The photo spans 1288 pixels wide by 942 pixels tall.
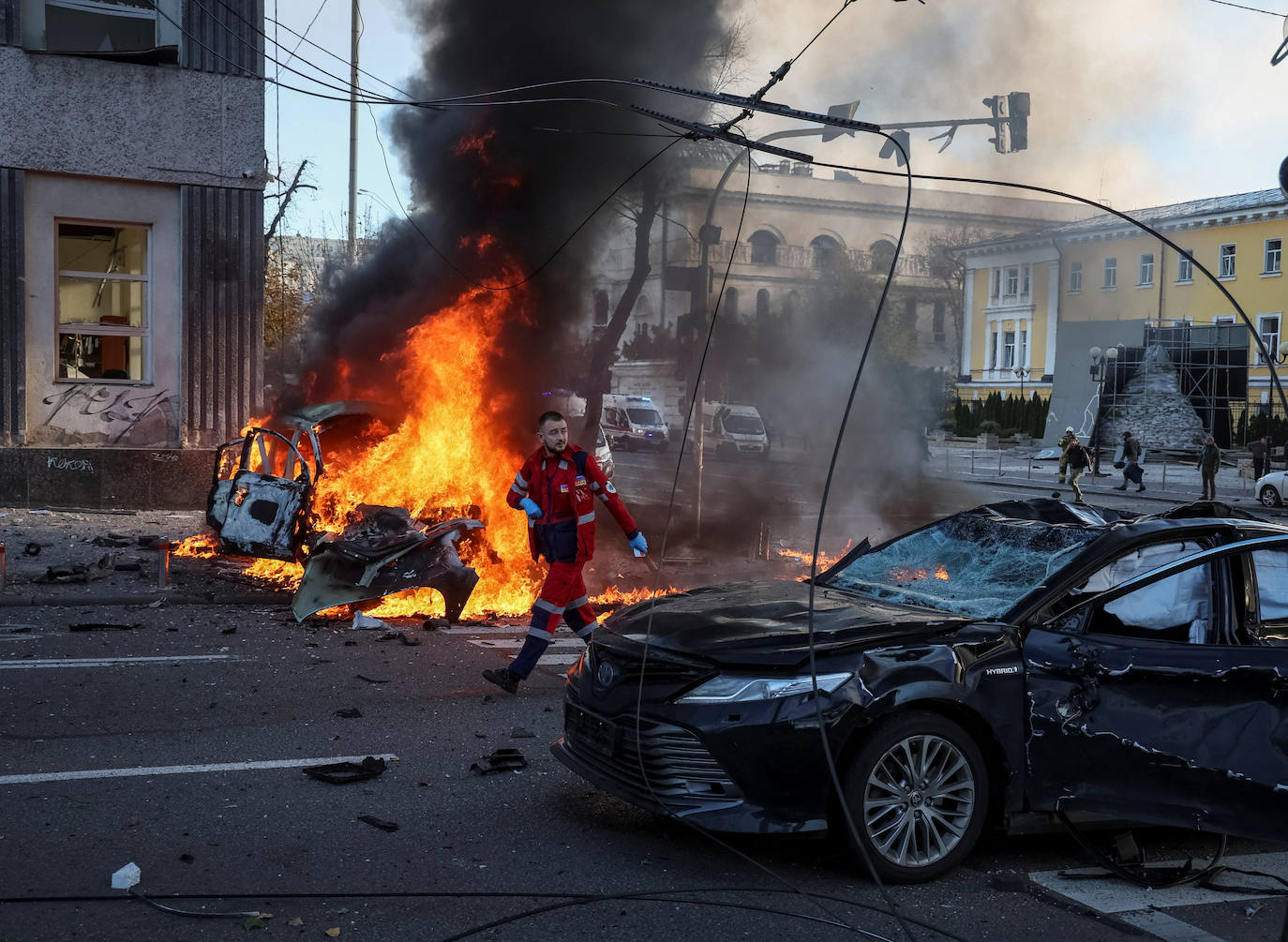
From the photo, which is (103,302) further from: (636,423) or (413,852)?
(636,423)

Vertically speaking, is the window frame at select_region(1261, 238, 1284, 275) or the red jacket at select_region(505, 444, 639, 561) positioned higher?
the window frame at select_region(1261, 238, 1284, 275)

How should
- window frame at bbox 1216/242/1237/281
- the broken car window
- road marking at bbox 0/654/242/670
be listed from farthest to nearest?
window frame at bbox 1216/242/1237/281 < road marking at bbox 0/654/242/670 < the broken car window

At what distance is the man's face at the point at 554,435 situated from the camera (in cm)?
752

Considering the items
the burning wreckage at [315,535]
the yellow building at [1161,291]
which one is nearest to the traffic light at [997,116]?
the burning wreckage at [315,535]

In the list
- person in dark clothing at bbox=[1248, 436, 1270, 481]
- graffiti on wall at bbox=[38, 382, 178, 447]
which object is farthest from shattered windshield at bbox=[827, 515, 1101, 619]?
person in dark clothing at bbox=[1248, 436, 1270, 481]

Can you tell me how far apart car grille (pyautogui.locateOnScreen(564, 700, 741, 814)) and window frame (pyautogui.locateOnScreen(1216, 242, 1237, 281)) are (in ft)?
173

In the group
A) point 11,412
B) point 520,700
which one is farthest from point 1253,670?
point 11,412

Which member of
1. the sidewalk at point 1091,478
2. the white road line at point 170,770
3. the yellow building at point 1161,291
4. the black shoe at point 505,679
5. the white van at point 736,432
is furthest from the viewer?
the yellow building at point 1161,291

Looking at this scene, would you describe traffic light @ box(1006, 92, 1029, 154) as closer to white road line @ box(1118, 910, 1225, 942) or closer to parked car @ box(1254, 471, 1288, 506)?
white road line @ box(1118, 910, 1225, 942)

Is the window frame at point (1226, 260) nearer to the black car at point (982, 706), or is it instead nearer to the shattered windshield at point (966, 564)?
the shattered windshield at point (966, 564)

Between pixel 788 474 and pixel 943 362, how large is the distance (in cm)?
3369

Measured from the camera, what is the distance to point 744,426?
29422 mm

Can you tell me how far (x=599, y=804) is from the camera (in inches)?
207

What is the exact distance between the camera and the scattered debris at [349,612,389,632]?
9.79 meters
